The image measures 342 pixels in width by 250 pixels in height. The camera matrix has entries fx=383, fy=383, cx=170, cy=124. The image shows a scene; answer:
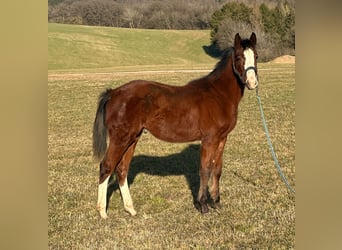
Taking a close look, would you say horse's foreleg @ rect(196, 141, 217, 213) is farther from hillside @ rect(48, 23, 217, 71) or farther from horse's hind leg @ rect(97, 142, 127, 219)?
hillside @ rect(48, 23, 217, 71)

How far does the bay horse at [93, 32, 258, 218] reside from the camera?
447 centimetres

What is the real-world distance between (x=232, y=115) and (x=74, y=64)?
39924mm

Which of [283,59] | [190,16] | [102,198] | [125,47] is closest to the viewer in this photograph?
[102,198]

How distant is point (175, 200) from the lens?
530cm

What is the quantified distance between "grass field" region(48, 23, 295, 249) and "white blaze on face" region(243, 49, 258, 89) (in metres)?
1.62

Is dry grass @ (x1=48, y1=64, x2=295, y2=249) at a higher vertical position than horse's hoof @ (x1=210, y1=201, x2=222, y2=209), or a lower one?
lower

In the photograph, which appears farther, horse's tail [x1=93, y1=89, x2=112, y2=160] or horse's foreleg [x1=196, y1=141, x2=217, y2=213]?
horse's foreleg [x1=196, y1=141, x2=217, y2=213]

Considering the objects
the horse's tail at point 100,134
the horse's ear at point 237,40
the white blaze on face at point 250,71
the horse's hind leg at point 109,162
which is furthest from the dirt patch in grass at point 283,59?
the horse's hind leg at point 109,162

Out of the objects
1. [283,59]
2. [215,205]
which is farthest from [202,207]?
[283,59]

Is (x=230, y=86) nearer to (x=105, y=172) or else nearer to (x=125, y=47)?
(x=105, y=172)

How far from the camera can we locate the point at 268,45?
29875mm

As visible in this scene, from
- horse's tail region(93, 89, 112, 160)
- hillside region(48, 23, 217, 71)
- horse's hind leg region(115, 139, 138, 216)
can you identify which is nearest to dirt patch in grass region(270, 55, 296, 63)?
hillside region(48, 23, 217, 71)
